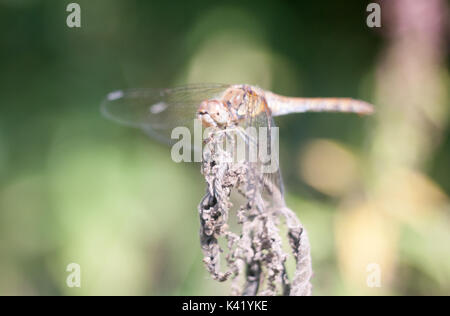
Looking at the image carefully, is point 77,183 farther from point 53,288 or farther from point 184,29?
point 184,29

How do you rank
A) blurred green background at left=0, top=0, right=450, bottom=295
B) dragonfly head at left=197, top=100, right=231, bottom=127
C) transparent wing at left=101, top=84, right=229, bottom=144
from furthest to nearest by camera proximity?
blurred green background at left=0, top=0, right=450, bottom=295
transparent wing at left=101, top=84, right=229, bottom=144
dragonfly head at left=197, top=100, right=231, bottom=127

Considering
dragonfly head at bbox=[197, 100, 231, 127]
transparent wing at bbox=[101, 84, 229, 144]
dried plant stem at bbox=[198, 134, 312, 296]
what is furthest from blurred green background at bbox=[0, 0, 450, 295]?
dragonfly head at bbox=[197, 100, 231, 127]

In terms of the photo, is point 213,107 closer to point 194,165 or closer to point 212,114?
point 212,114

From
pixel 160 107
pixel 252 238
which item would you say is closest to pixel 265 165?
pixel 252 238

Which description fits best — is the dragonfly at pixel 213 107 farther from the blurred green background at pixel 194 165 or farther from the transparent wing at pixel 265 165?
the blurred green background at pixel 194 165

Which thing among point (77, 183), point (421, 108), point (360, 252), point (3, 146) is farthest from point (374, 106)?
point (3, 146)

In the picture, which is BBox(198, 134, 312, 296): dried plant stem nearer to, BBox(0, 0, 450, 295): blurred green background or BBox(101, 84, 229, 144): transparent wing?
BBox(101, 84, 229, 144): transparent wing
